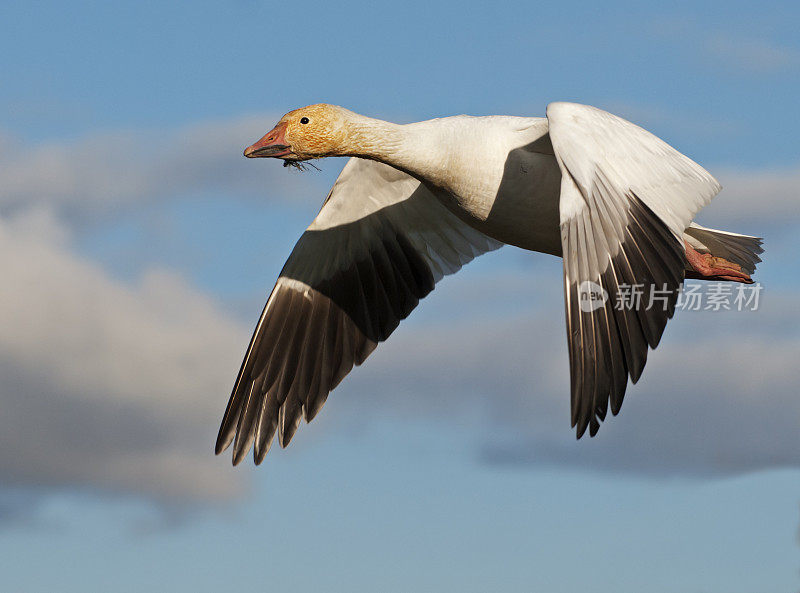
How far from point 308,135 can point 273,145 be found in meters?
0.25

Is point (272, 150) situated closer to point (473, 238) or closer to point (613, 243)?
point (473, 238)

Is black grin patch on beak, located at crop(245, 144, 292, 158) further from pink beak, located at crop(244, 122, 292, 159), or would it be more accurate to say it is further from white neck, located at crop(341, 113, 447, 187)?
white neck, located at crop(341, 113, 447, 187)

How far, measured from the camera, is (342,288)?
30.4 feet

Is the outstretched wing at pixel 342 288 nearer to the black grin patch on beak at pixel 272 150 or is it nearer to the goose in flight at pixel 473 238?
the goose in flight at pixel 473 238

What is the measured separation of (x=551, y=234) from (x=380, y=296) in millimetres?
1993

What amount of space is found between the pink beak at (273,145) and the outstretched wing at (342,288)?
1395 millimetres

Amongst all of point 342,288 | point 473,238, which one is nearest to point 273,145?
point 342,288

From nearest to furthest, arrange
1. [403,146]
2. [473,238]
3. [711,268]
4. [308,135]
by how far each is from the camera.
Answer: [403,146], [308,135], [711,268], [473,238]

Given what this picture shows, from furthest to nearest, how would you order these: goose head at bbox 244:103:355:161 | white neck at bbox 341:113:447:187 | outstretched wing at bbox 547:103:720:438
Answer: goose head at bbox 244:103:355:161 < white neck at bbox 341:113:447:187 < outstretched wing at bbox 547:103:720:438

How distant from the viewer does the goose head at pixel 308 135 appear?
752 centimetres

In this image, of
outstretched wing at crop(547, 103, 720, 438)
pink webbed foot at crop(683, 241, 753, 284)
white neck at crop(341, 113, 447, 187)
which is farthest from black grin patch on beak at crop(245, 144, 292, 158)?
pink webbed foot at crop(683, 241, 753, 284)

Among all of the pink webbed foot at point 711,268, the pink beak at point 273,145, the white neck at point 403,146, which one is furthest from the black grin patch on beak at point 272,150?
the pink webbed foot at point 711,268

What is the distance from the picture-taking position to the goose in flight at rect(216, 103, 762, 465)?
5977 millimetres

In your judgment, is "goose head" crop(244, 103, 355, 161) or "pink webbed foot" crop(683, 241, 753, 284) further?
"pink webbed foot" crop(683, 241, 753, 284)
